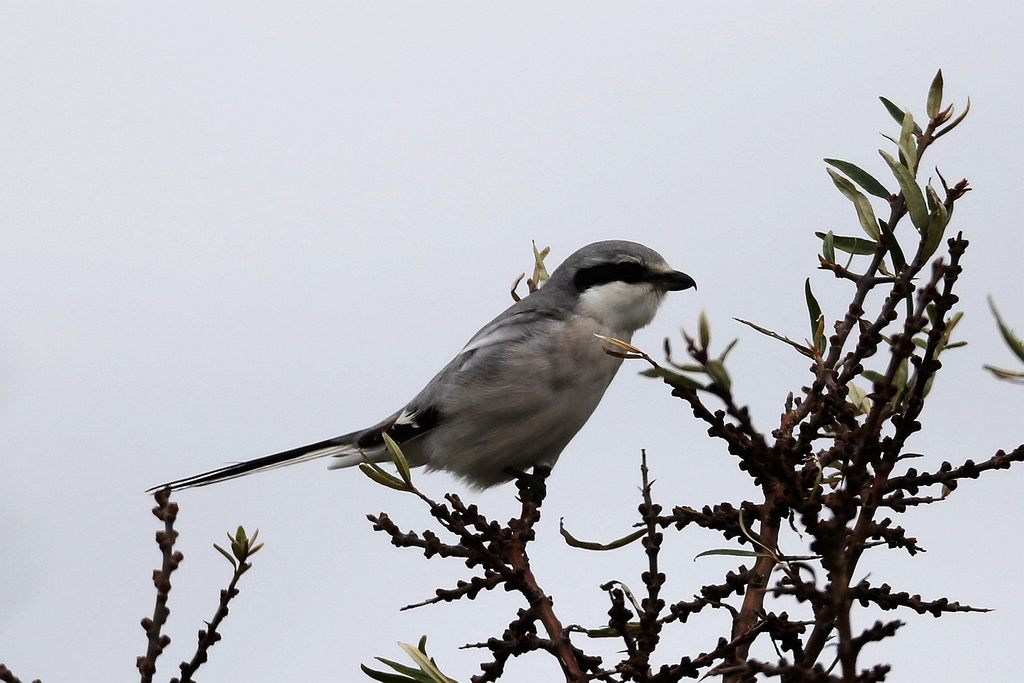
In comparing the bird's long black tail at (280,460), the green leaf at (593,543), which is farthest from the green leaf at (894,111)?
the bird's long black tail at (280,460)

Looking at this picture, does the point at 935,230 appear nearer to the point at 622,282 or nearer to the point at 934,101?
the point at 934,101

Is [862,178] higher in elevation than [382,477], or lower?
higher

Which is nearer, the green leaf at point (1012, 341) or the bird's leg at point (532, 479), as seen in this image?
the green leaf at point (1012, 341)

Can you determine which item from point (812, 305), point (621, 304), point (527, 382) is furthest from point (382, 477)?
point (621, 304)

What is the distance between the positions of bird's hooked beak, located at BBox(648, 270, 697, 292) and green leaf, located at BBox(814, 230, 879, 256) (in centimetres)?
205

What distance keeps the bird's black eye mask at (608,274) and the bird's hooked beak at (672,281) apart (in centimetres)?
5

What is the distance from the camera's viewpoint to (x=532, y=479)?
4.59 metres

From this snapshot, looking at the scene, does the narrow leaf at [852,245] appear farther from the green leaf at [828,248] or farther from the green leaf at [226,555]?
the green leaf at [226,555]

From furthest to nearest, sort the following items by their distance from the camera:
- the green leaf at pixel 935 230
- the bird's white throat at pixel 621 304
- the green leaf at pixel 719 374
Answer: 1. the bird's white throat at pixel 621 304
2. the green leaf at pixel 935 230
3. the green leaf at pixel 719 374

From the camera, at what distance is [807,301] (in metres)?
2.84

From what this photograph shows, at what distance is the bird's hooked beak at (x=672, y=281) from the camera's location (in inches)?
195

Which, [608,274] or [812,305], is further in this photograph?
[608,274]

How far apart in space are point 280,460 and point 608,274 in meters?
1.69

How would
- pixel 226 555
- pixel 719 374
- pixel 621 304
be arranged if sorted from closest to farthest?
1. pixel 719 374
2. pixel 226 555
3. pixel 621 304
